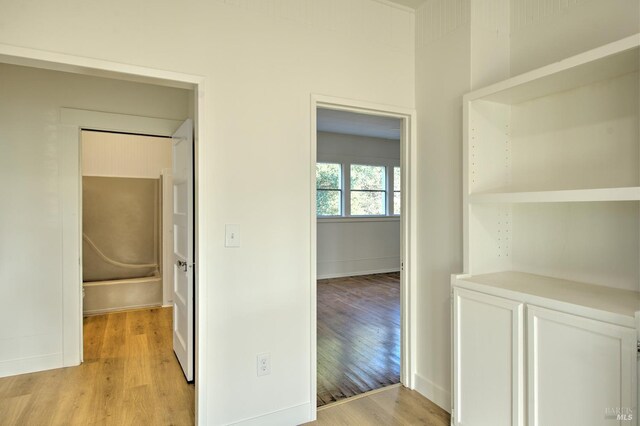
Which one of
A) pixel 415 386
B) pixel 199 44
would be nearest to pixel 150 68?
pixel 199 44

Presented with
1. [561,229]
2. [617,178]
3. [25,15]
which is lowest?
[561,229]

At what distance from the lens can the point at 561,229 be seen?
77.4 inches

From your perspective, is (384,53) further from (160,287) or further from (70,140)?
(160,287)

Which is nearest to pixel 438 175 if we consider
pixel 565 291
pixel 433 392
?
pixel 565 291

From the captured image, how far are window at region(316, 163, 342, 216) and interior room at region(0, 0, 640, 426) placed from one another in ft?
12.8

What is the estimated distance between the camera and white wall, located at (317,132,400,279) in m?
6.77

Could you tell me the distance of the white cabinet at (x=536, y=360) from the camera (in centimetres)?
135

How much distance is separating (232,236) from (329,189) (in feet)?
16.1

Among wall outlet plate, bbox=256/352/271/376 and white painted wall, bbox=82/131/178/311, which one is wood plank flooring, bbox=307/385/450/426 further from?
white painted wall, bbox=82/131/178/311

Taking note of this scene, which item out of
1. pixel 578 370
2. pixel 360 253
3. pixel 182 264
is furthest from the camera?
pixel 360 253

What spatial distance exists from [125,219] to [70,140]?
244 cm

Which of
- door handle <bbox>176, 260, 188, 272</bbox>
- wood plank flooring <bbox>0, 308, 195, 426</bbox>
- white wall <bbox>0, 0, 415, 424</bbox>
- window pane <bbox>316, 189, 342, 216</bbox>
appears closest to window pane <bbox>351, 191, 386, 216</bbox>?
window pane <bbox>316, 189, 342, 216</bbox>

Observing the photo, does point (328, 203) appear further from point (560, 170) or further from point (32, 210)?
point (560, 170)

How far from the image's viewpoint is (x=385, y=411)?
2.38m
